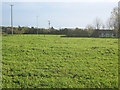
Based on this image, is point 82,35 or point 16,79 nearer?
point 16,79

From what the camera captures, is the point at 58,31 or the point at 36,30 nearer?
the point at 36,30

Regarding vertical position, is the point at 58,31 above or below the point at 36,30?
below

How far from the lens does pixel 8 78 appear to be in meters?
4.13

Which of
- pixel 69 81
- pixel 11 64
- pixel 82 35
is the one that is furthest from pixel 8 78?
pixel 82 35

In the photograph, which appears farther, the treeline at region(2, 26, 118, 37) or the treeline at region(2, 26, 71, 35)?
the treeline at region(2, 26, 71, 35)

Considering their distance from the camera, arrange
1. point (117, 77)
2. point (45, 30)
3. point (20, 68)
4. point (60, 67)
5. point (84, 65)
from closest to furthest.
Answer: point (117, 77), point (20, 68), point (60, 67), point (84, 65), point (45, 30)

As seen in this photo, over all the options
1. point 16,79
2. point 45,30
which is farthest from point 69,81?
point 45,30

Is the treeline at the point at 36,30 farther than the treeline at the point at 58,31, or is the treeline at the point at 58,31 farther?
the treeline at the point at 36,30

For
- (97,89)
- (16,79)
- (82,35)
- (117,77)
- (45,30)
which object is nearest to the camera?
(97,89)

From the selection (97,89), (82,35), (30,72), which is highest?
(82,35)

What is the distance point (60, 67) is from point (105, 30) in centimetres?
3082

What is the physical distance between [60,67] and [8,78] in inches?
84.3

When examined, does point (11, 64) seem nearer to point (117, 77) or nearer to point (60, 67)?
point (60, 67)

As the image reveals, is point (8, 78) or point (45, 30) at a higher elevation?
point (45, 30)
